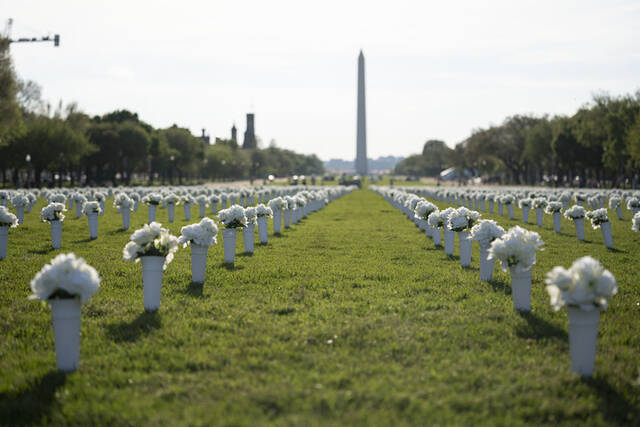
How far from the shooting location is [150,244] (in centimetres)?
940

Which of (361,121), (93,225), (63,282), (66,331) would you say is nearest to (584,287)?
(63,282)

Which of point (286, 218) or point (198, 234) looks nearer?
point (198, 234)

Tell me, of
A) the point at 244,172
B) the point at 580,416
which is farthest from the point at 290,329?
the point at 244,172

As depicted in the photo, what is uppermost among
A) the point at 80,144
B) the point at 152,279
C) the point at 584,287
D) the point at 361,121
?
the point at 361,121

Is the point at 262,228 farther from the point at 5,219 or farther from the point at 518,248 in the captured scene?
the point at 518,248

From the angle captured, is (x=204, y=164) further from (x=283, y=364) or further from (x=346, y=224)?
(x=283, y=364)

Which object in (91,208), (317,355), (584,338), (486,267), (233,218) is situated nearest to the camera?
(584,338)

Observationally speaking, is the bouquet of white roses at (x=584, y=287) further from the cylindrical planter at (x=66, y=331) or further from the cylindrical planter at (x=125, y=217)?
the cylindrical planter at (x=125, y=217)

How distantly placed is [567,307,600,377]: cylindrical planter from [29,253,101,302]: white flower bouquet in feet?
17.4

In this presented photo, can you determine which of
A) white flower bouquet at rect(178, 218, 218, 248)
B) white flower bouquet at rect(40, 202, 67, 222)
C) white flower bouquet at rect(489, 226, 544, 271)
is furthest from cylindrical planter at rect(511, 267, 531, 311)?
white flower bouquet at rect(40, 202, 67, 222)

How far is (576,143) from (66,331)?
3325 inches

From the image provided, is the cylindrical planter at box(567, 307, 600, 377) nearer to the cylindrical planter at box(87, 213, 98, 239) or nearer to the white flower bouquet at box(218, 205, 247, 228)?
the white flower bouquet at box(218, 205, 247, 228)

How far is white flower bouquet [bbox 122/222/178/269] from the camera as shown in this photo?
9.23 meters

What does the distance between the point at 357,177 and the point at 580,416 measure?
106579 mm
